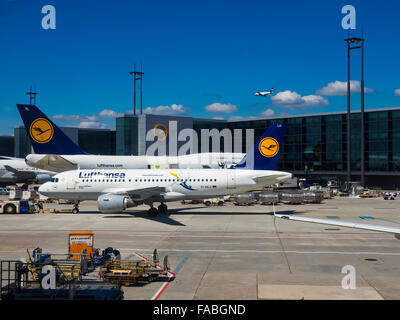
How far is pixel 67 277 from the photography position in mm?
17844

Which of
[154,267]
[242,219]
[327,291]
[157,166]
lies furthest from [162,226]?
[157,166]

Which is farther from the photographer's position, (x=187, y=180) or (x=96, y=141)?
(x=96, y=141)

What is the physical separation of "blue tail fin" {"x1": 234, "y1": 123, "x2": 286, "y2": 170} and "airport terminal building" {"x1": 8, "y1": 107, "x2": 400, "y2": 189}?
61.1 m

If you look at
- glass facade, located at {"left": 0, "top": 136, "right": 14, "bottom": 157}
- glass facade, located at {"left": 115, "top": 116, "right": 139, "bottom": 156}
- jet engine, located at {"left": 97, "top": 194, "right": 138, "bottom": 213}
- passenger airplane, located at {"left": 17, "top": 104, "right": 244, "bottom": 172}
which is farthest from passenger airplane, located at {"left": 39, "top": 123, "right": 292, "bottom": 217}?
glass facade, located at {"left": 0, "top": 136, "right": 14, "bottom": 157}

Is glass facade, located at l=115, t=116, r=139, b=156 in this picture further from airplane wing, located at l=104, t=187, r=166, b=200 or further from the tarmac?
airplane wing, located at l=104, t=187, r=166, b=200

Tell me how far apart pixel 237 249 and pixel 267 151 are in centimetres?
1920

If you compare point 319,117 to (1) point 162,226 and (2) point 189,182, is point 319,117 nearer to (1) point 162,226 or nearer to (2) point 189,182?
(2) point 189,182

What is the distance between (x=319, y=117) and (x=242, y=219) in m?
72.8

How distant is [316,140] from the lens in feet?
348

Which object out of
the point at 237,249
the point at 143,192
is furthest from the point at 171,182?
the point at 237,249

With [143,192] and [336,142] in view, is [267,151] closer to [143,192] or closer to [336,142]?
[143,192]

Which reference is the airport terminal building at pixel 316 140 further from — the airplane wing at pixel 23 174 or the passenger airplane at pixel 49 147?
the passenger airplane at pixel 49 147

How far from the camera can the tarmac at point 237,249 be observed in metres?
16.6

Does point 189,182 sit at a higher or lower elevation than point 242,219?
higher
